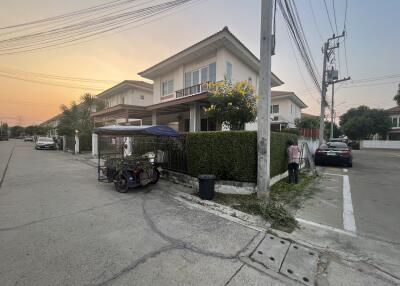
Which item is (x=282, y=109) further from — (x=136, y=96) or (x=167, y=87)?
(x=136, y=96)

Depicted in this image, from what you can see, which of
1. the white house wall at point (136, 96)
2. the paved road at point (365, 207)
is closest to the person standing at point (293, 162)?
the paved road at point (365, 207)

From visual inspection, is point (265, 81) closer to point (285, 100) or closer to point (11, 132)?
point (285, 100)

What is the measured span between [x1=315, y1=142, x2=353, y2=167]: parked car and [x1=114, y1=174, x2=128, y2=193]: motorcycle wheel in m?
12.3

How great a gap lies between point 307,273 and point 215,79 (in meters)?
11.8

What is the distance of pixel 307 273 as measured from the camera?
302cm

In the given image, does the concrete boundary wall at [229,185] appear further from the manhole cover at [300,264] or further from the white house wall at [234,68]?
the white house wall at [234,68]

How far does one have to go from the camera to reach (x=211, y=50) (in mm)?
13164

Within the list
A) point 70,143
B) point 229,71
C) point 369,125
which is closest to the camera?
point 229,71

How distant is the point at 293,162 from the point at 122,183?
6378 millimetres

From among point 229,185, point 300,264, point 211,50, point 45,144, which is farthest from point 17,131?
point 300,264

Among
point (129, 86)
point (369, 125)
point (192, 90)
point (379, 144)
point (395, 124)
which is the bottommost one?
point (379, 144)

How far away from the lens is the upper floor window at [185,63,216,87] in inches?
534

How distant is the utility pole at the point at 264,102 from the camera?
6086 millimetres

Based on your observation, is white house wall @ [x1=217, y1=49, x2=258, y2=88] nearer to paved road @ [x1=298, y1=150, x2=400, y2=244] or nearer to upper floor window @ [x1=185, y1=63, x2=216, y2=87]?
upper floor window @ [x1=185, y1=63, x2=216, y2=87]
